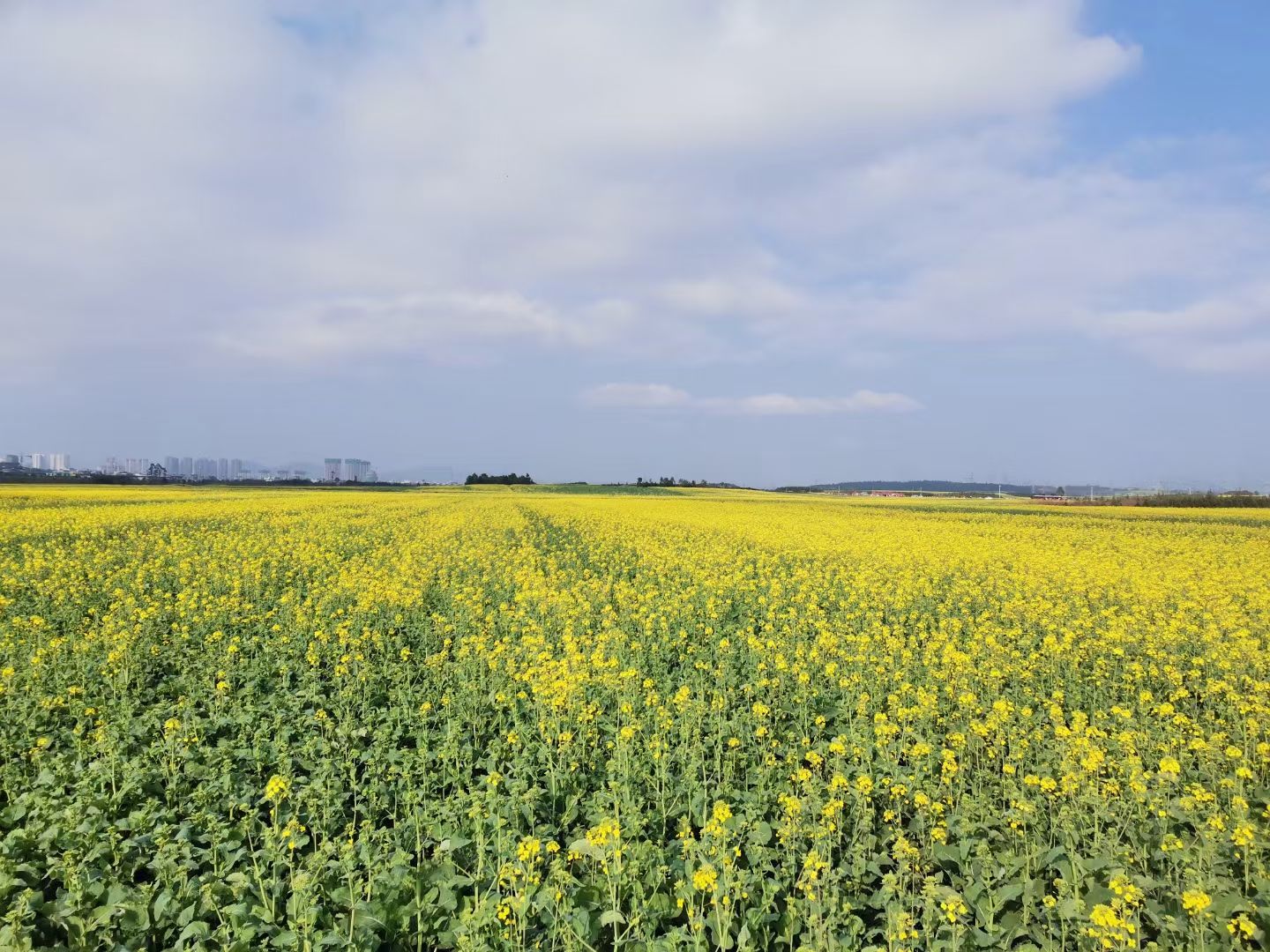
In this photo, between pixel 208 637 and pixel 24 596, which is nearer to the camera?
pixel 208 637

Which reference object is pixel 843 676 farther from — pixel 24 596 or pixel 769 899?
pixel 24 596

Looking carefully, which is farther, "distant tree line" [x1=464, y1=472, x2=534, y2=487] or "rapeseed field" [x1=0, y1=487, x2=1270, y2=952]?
"distant tree line" [x1=464, y1=472, x2=534, y2=487]

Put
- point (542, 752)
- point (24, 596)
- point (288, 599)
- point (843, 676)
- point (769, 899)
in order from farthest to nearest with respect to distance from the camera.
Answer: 1. point (24, 596)
2. point (288, 599)
3. point (843, 676)
4. point (542, 752)
5. point (769, 899)

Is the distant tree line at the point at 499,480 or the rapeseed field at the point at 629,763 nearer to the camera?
the rapeseed field at the point at 629,763

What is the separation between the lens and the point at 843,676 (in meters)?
7.98

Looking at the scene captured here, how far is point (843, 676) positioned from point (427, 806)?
5.21 metres

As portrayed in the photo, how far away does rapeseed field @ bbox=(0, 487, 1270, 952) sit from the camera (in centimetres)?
380

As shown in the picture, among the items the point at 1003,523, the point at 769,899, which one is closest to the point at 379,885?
the point at 769,899

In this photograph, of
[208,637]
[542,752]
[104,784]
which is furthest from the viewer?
[208,637]

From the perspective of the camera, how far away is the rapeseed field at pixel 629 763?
380 cm

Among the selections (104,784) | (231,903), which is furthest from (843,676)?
(104,784)

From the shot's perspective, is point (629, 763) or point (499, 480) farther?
point (499, 480)

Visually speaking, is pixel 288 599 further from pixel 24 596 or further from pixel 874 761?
pixel 874 761

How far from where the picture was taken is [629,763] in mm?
5625
